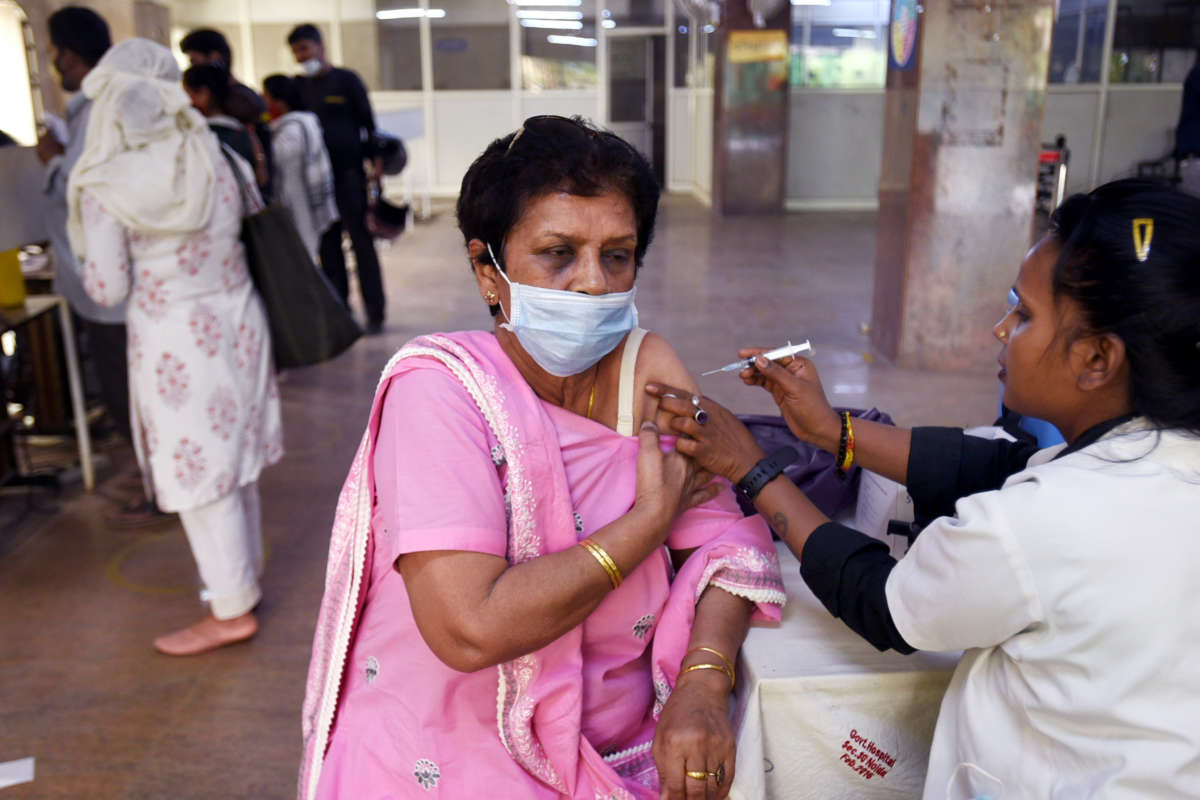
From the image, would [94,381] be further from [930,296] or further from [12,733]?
[930,296]

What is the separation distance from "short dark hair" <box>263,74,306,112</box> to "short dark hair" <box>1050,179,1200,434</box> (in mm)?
5141

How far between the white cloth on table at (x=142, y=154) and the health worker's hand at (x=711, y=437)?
66.6 inches

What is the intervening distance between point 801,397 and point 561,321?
44 centimetres

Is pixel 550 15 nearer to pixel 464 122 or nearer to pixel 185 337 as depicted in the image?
pixel 464 122

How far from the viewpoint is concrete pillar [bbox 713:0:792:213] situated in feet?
36.7

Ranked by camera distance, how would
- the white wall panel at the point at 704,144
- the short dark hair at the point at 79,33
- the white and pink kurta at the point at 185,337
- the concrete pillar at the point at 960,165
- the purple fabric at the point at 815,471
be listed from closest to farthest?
the purple fabric at the point at 815,471 → the white and pink kurta at the point at 185,337 → the short dark hair at the point at 79,33 → the concrete pillar at the point at 960,165 → the white wall panel at the point at 704,144

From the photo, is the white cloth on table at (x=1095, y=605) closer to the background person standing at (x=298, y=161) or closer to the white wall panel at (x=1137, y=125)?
the background person standing at (x=298, y=161)

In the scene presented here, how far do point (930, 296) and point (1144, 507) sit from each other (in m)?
4.62

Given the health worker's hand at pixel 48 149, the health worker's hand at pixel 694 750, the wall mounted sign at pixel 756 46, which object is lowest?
the health worker's hand at pixel 694 750

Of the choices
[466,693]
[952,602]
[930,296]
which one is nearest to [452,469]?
[466,693]

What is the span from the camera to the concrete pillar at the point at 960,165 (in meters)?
5.09

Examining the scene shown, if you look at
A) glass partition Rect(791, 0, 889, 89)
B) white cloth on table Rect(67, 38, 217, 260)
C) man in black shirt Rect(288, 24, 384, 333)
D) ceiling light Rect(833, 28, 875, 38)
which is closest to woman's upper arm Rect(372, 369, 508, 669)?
white cloth on table Rect(67, 38, 217, 260)

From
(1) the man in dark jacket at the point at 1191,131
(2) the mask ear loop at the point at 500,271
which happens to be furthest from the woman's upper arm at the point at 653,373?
(1) the man in dark jacket at the point at 1191,131

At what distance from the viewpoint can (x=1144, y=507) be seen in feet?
3.40
